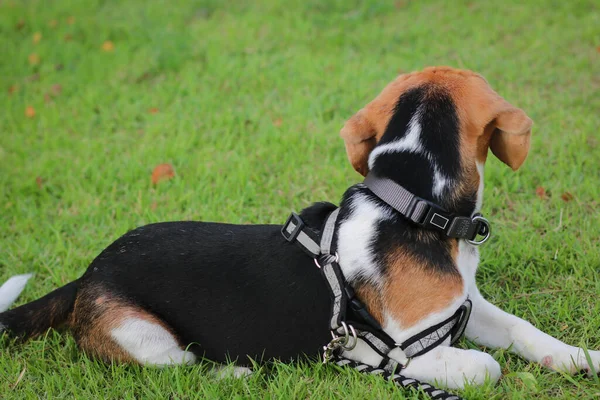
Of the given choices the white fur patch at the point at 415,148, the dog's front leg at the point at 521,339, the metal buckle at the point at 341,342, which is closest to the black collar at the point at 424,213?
the white fur patch at the point at 415,148

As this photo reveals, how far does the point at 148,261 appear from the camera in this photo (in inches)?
129

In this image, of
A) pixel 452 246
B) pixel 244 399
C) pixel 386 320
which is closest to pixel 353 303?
pixel 386 320

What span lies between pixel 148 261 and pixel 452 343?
1675 millimetres

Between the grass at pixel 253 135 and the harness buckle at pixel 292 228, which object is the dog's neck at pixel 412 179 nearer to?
the harness buckle at pixel 292 228

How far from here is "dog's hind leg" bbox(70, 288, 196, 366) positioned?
326cm

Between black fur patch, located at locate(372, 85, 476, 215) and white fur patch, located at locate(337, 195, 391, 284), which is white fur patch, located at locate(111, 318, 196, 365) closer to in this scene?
white fur patch, located at locate(337, 195, 391, 284)

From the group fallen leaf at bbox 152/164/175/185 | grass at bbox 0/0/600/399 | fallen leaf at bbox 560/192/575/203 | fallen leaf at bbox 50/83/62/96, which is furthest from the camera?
fallen leaf at bbox 50/83/62/96

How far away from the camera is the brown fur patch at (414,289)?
2.92m

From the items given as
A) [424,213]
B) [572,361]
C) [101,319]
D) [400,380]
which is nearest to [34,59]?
[101,319]

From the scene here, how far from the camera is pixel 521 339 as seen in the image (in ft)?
10.6

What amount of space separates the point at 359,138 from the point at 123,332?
1605 millimetres

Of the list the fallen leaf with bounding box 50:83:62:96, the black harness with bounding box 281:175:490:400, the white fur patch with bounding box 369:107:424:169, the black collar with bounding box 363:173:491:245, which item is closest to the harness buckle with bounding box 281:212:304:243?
the black harness with bounding box 281:175:490:400

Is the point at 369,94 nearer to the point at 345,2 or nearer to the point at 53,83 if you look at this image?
the point at 345,2

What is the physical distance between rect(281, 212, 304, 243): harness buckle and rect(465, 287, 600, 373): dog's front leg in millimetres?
992
